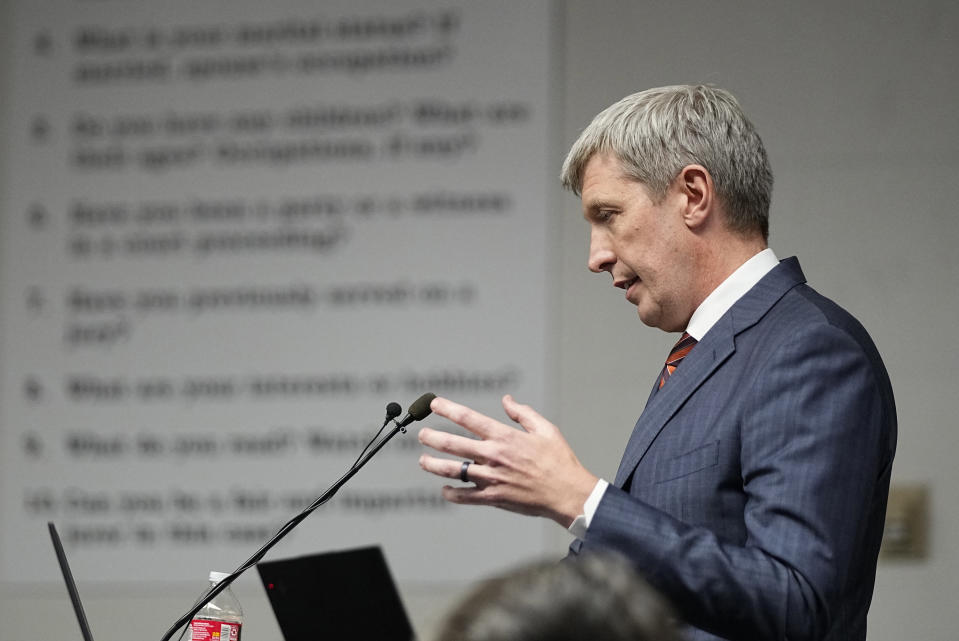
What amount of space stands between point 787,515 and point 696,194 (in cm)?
51

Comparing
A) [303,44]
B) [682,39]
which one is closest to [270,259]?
[303,44]

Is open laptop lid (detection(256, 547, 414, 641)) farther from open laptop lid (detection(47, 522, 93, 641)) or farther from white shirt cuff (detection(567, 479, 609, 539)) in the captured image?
white shirt cuff (detection(567, 479, 609, 539))

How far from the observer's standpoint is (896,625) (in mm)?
3152

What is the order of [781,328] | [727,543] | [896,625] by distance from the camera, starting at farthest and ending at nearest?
1. [896,625]
2. [781,328]
3. [727,543]

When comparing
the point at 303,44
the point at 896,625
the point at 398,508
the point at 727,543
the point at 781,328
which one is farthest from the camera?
the point at 303,44

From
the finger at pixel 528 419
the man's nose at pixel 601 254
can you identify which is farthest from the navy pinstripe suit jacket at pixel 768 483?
the man's nose at pixel 601 254

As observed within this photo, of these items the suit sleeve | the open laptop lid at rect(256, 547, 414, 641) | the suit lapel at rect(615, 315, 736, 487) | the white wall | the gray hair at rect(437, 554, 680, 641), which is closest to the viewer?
the gray hair at rect(437, 554, 680, 641)

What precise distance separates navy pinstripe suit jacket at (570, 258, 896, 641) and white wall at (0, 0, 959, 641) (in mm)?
1802

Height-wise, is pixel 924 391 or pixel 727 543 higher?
pixel 727 543

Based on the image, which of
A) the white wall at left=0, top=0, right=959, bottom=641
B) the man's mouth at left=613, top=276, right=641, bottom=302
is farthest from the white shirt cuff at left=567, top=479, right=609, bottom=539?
the white wall at left=0, top=0, right=959, bottom=641

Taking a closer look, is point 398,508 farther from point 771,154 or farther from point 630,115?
point 630,115

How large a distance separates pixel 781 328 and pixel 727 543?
305 millimetres

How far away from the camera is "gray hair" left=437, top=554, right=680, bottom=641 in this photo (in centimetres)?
61

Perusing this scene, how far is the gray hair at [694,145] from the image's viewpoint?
1.63m
